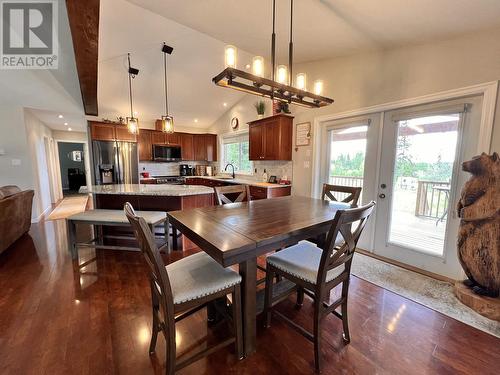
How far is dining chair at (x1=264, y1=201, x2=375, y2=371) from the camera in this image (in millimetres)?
1220

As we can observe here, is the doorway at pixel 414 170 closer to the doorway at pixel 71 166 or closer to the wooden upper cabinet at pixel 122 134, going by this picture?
the wooden upper cabinet at pixel 122 134

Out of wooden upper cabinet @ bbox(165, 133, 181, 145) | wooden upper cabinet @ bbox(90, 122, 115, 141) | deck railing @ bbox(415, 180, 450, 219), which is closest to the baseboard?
deck railing @ bbox(415, 180, 450, 219)

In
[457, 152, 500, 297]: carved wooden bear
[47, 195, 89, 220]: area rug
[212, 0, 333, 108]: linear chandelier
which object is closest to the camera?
[212, 0, 333, 108]: linear chandelier

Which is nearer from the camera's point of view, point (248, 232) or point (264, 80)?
point (248, 232)

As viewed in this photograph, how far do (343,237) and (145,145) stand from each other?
5.69 m

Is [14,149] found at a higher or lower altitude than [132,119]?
lower

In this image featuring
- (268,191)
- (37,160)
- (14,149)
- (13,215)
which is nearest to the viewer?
(13,215)

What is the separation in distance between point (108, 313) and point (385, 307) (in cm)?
240

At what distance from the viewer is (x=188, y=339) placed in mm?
1554

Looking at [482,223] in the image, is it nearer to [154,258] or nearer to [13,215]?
[154,258]

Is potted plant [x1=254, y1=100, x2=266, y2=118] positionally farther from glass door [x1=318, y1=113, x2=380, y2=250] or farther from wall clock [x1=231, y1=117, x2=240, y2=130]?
glass door [x1=318, y1=113, x2=380, y2=250]

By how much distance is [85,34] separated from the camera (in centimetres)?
190

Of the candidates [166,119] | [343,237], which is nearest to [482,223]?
[343,237]

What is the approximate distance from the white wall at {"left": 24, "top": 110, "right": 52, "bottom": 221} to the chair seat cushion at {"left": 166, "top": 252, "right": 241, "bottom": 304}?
499 cm
